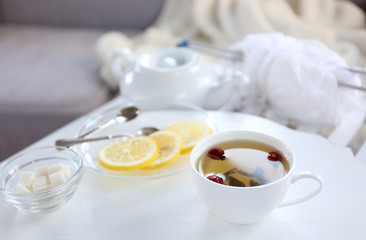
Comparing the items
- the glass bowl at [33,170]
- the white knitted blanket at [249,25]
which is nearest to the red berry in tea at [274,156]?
the glass bowl at [33,170]

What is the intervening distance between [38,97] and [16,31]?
0.66 meters

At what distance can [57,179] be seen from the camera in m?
0.61

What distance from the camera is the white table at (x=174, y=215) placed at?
0.55 meters

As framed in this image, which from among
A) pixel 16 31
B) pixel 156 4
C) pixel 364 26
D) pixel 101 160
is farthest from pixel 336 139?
pixel 16 31

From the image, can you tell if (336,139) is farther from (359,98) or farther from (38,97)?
(38,97)

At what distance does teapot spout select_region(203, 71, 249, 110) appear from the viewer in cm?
86

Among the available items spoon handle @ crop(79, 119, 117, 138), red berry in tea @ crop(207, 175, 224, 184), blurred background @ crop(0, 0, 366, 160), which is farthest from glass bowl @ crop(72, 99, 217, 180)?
blurred background @ crop(0, 0, 366, 160)

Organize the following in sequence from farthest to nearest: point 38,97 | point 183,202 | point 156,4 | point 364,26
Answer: point 156,4, point 364,26, point 38,97, point 183,202

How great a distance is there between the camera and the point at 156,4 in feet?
5.84

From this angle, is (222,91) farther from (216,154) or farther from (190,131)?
(216,154)

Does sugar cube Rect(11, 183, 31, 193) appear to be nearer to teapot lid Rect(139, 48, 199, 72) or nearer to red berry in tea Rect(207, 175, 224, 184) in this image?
red berry in tea Rect(207, 175, 224, 184)

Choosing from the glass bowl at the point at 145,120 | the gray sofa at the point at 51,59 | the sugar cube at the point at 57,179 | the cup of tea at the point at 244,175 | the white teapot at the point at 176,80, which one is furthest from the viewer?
the gray sofa at the point at 51,59

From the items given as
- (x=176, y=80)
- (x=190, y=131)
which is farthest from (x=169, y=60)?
(x=190, y=131)

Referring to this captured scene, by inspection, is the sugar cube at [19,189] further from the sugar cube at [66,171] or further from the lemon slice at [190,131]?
the lemon slice at [190,131]
